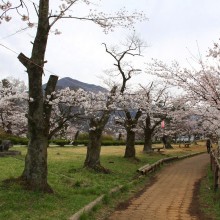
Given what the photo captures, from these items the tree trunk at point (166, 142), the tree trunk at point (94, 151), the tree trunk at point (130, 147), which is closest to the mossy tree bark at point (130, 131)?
the tree trunk at point (130, 147)

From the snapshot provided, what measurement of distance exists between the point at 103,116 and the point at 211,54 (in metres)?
9.01

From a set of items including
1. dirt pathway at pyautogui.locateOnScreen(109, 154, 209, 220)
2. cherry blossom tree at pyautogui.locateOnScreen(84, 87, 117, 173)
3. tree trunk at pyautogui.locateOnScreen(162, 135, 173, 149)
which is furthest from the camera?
tree trunk at pyautogui.locateOnScreen(162, 135, 173, 149)

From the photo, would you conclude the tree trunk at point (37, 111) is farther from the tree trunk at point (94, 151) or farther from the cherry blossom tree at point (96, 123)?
the tree trunk at point (94, 151)

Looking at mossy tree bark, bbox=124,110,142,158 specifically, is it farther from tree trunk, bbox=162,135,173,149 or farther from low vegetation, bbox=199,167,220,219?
tree trunk, bbox=162,135,173,149

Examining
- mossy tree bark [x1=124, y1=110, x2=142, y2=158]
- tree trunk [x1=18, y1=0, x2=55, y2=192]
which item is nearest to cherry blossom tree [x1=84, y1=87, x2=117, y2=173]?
mossy tree bark [x1=124, y1=110, x2=142, y2=158]

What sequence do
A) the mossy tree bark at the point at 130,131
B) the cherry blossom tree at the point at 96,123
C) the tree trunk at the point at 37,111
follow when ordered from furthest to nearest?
1. the mossy tree bark at the point at 130,131
2. the cherry blossom tree at the point at 96,123
3. the tree trunk at the point at 37,111

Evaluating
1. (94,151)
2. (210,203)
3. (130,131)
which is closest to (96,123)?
(94,151)

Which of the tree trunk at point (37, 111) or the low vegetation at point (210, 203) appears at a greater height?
the tree trunk at point (37, 111)

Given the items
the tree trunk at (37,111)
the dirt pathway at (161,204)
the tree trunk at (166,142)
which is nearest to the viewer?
the dirt pathway at (161,204)

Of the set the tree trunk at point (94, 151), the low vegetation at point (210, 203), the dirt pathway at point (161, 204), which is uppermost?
the tree trunk at point (94, 151)

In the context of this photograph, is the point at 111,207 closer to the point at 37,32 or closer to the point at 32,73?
the point at 32,73

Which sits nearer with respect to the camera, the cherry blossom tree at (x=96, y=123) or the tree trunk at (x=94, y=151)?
the cherry blossom tree at (x=96, y=123)

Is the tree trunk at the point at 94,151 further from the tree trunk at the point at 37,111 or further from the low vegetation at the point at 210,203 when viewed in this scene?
the tree trunk at the point at 37,111

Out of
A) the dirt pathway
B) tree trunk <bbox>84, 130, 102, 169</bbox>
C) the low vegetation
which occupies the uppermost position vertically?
tree trunk <bbox>84, 130, 102, 169</bbox>
